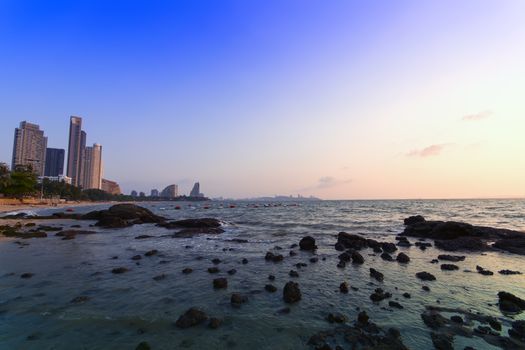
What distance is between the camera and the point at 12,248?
2220cm

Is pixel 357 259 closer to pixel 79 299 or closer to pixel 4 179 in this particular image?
pixel 79 299

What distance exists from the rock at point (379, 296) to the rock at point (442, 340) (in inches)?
114

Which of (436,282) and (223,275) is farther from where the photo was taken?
(223,275)

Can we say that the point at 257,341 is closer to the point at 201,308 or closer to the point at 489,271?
the point at 201,308

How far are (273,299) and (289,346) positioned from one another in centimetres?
383

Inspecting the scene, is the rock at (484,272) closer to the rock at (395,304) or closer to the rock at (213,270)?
the rock at (395,304)

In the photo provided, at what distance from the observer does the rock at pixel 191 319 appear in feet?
30.1

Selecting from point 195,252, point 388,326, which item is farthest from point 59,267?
point 388,326

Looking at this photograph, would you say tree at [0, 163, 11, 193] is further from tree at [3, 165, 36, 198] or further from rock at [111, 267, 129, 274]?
rock at [111, 267, 129, 274]

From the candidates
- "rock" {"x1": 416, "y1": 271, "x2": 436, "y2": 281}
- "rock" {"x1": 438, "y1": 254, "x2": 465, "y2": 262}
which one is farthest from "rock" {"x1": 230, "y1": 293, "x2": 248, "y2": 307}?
"rock" {"x1": 438, "y1": 254, "x2": 465, "y2": 262}

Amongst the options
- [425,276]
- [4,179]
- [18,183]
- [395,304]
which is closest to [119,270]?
[395,304]

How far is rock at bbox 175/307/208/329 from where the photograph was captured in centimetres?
916

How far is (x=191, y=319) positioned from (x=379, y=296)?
301 inches

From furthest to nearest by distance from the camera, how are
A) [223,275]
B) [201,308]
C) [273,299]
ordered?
[223,275] < [273,299] < [201,308]
